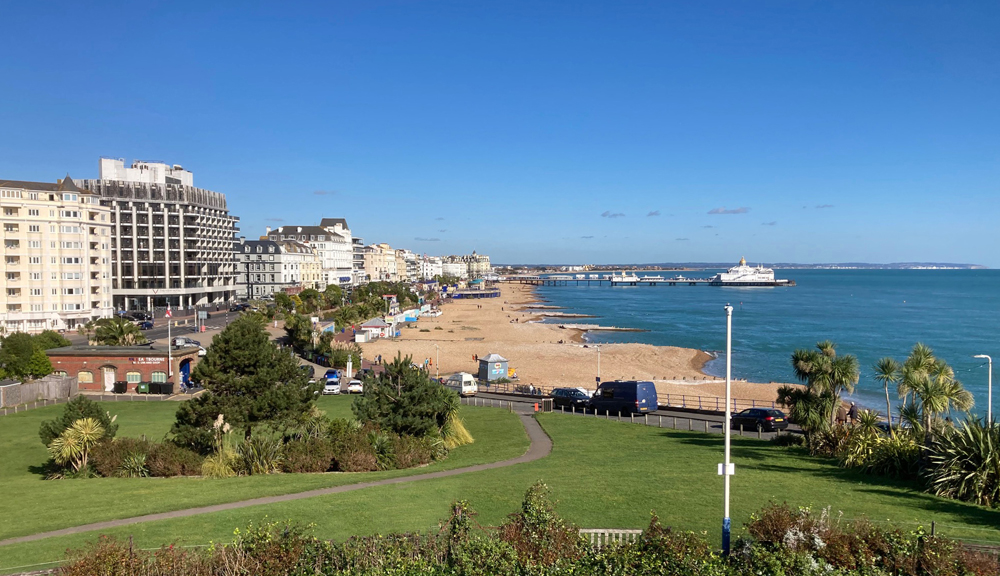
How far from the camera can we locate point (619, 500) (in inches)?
598

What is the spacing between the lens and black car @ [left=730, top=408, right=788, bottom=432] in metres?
27.7

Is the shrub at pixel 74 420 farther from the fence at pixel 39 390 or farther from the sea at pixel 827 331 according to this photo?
the sea at pixel 827 331

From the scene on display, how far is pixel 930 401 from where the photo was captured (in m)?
18.5

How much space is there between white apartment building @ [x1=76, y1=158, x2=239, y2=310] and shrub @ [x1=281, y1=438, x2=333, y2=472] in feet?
271

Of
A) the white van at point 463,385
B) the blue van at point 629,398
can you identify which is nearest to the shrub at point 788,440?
the blue van at point 629,398

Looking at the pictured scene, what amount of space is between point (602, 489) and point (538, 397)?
2255cm

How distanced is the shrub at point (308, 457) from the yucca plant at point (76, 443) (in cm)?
626

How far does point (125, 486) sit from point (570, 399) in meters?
22.8

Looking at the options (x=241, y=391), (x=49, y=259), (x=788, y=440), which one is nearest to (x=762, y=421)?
(x=788, y=440)

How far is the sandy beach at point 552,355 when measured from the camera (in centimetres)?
5019

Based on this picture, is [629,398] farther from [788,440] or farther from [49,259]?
[49,259]

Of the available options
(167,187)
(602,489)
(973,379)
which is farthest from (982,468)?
(167,187)

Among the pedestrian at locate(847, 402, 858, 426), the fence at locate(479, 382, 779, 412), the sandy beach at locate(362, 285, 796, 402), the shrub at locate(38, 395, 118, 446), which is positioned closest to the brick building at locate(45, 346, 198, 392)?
the sandy beach at locate(362, 285, 796, 402)

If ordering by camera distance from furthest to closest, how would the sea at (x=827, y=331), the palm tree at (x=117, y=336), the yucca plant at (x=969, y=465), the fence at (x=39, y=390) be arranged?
the sea at (x=827, y=331)
the palm tree at (x=117, y=336)
the fence at (x=39, y=390)
the yucca plant at (x=969, y=465)
